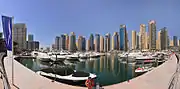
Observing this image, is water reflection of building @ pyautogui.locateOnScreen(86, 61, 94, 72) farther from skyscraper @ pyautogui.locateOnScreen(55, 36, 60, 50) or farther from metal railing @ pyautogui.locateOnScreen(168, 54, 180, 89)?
metal railing @ pyautogui.locateOnScreen(168, 54, 180, 89)

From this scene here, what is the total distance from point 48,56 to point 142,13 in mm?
2458

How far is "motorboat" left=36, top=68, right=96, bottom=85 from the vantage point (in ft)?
12.9

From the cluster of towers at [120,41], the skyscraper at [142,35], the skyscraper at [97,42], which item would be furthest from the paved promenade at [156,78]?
the skyscraper at [97,42]

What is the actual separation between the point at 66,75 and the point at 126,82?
4.87 ft

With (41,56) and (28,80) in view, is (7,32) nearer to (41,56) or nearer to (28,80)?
(41,56)

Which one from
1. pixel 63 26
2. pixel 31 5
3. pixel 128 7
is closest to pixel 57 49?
pixel 63 26

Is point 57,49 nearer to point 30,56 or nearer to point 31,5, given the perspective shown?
point 30,56

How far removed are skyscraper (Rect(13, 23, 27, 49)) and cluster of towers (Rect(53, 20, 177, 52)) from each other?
0.75 metres

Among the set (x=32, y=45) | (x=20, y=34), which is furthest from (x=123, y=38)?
(x=20, y=34)

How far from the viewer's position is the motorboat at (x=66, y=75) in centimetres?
392

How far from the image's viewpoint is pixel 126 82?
3953 mm

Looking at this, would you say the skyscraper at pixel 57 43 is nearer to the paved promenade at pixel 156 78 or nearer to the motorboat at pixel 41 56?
the motorboat at pixel 41 56

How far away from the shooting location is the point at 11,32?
351cm

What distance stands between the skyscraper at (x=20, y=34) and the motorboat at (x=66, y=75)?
799mm
